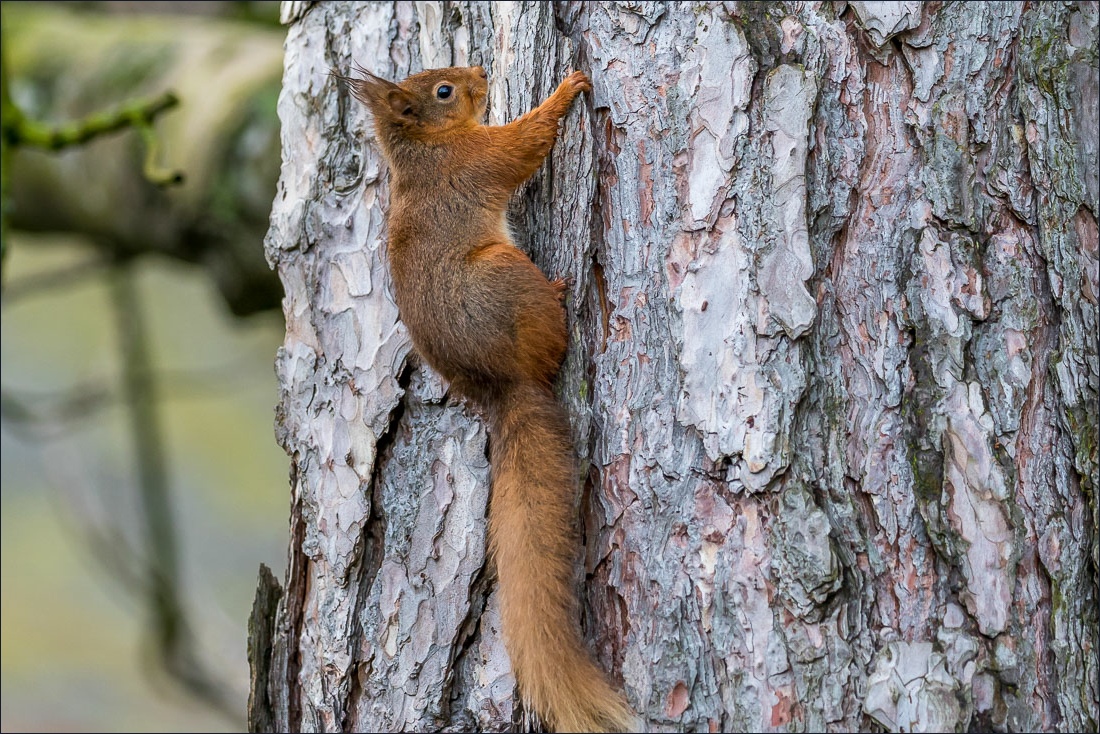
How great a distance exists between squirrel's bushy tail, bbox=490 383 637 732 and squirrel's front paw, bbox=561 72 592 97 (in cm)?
50

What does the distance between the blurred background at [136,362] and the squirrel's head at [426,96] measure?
960 mm

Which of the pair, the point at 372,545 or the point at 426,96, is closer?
the point at 372,545

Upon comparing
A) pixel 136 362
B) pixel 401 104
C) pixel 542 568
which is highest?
pixel 401 104

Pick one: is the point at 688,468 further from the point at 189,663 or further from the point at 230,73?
the point at 189,663

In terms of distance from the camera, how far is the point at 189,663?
3.86 meters

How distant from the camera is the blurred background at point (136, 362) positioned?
3.17 m

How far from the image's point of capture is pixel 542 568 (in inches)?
59.9

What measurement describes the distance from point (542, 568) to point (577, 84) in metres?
0.80

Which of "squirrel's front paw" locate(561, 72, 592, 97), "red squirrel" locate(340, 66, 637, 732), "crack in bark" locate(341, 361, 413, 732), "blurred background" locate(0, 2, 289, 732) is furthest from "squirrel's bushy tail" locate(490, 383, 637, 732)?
"blurred background" locate(0, 2, 289, 732)

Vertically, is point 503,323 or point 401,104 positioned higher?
point 401,104

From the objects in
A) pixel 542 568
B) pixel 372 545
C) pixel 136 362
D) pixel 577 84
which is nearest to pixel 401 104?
pixel 577 84

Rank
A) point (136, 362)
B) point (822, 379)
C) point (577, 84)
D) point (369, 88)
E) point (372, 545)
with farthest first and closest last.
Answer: point (136, 362) < point (369, 88) < point (372, 545) < point (577, 84) < point (822, 379)

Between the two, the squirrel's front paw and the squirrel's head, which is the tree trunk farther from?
the squirrel's head

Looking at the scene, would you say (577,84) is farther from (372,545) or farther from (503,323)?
(372,545)
